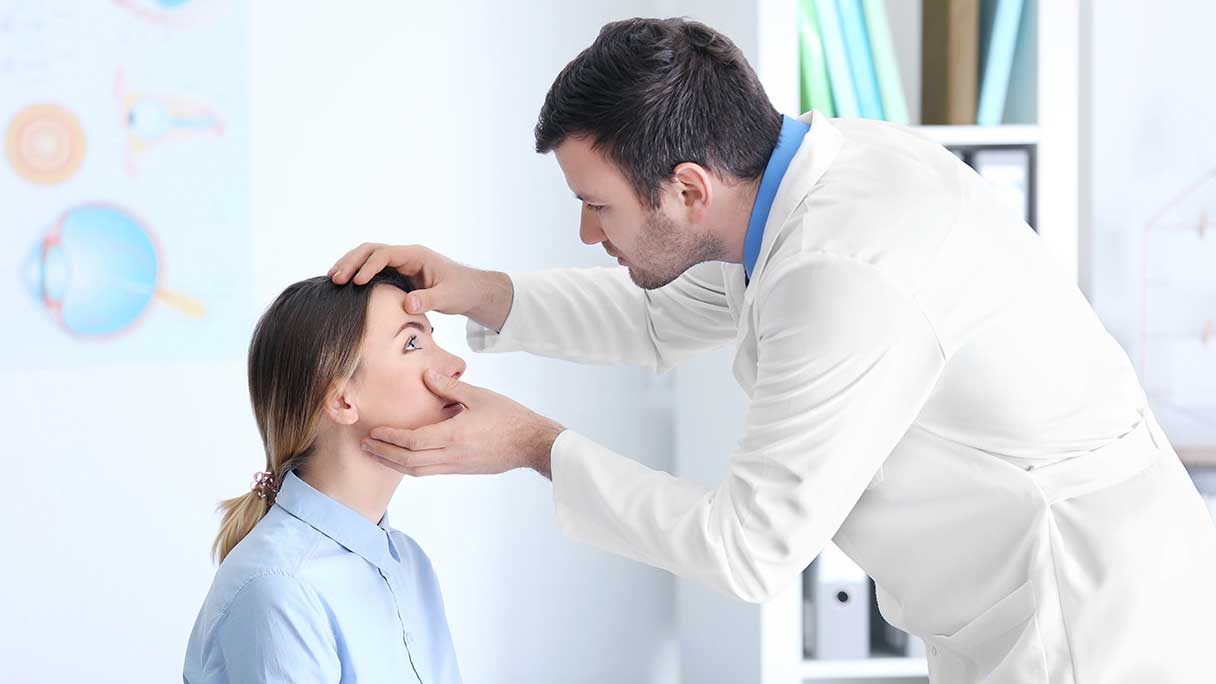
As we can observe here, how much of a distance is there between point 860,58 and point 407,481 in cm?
115

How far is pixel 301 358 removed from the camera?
1.36m

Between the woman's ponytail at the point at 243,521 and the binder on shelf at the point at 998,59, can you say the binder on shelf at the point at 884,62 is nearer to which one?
the binder on shelf at the point at 998,59

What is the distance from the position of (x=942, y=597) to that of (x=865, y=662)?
0.77 meters

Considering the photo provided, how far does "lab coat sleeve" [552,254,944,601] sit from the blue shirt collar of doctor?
0.36ft

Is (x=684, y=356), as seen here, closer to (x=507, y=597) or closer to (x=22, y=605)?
(x=507, y=597)

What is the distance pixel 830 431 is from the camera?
1.09 m

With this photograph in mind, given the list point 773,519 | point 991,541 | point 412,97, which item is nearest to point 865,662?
point 991,541

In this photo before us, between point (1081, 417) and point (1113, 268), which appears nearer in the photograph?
point (1081, 417)

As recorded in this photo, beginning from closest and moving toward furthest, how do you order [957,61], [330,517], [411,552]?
[330,517], [411,552], [957,61]

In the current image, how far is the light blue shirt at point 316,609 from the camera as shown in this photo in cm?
121

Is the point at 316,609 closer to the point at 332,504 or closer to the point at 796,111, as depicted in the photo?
the point at 332,504

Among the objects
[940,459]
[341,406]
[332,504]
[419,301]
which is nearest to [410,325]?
[419,301]

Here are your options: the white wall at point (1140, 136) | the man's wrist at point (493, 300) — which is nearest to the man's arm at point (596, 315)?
the man's wrist at point (493, 300)

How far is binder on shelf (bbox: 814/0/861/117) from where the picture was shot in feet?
6.20
